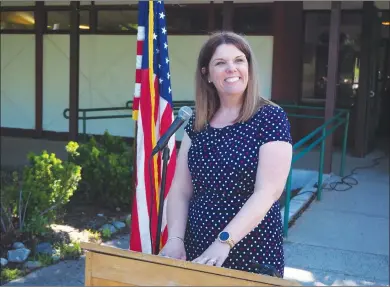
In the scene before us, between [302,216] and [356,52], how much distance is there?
4120 mm

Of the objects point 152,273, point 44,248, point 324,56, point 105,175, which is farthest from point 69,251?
point 324,56

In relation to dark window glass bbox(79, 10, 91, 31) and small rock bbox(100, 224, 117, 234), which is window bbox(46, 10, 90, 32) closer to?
dark window glass bbox(79, 10, 91, 31)

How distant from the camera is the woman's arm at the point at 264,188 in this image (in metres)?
1.97

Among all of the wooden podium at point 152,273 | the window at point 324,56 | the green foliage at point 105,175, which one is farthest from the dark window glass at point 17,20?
the wooden podium at point 152,273

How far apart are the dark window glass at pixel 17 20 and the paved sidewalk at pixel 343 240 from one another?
20.0 ft

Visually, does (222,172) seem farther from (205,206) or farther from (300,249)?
(300,249)

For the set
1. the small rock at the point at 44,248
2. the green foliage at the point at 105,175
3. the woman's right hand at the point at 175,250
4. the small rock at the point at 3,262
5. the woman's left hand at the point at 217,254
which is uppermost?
the woman's left hand at the point at 217,254

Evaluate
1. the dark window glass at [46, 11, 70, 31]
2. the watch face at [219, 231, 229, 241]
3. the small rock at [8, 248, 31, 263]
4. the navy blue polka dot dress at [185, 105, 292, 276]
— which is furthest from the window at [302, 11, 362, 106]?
the watch face at [219, 231, 229, 241]

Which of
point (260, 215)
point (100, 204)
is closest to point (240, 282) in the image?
point (260, 215)

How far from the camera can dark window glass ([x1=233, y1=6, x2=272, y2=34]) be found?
27.2 feet

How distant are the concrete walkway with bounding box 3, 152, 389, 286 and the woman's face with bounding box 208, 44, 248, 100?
2414 millimetres

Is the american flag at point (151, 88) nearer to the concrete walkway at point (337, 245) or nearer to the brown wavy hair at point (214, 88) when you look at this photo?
the concrete walkway at point (337, 245)

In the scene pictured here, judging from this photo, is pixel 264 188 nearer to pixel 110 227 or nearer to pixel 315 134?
pixel 110 227

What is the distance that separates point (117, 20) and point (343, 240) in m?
5.70
